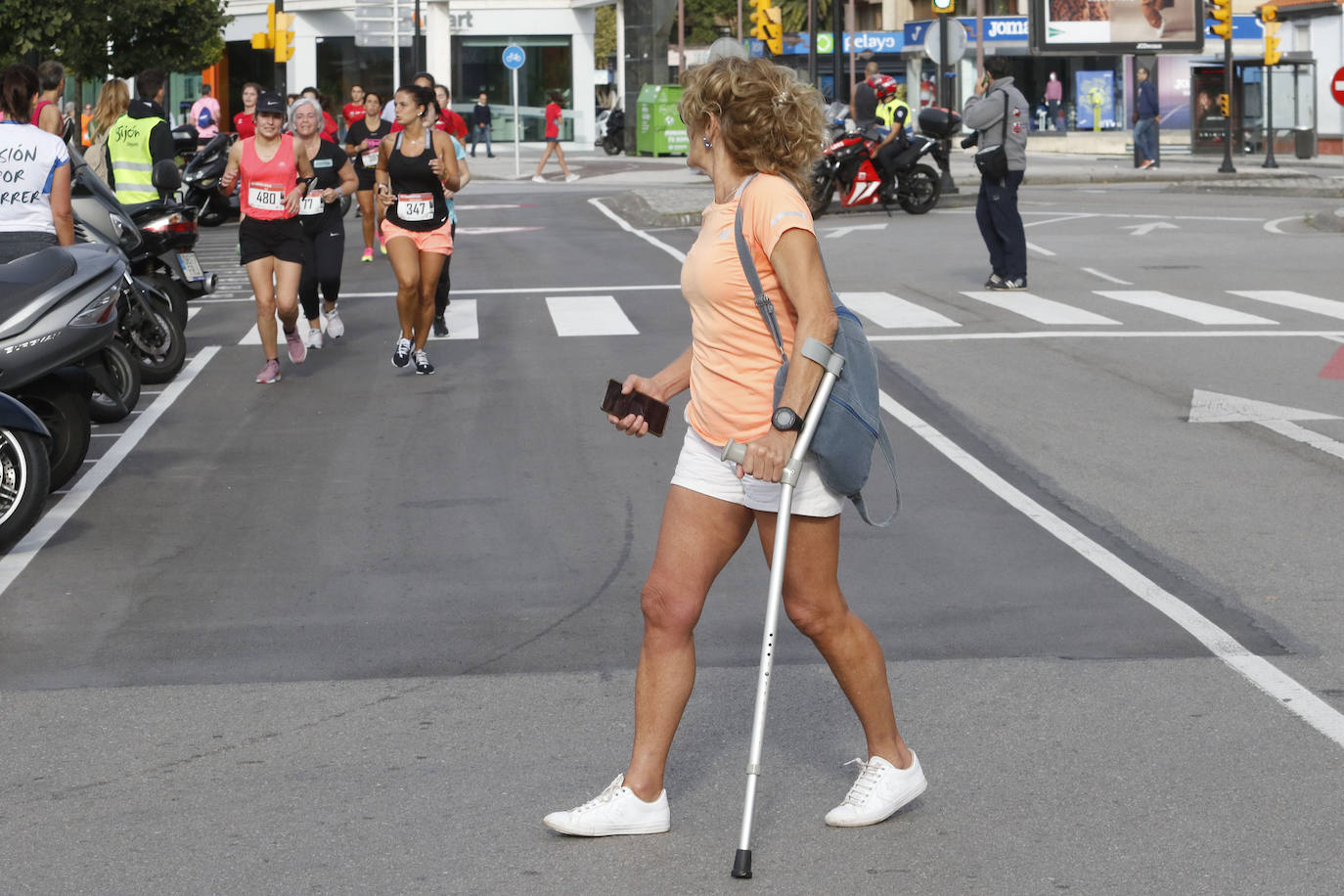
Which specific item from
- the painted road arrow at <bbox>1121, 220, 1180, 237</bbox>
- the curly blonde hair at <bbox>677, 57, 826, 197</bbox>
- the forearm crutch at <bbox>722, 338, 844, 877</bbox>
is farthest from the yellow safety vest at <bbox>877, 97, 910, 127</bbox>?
the forearm crutch at <bbox>722, 338, 844, 877</bbox>

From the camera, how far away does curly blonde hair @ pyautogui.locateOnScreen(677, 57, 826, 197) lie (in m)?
4.29

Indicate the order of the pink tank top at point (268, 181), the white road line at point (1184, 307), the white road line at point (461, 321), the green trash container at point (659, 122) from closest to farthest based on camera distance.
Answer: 1. the pink tank top at point (268, 181)
2. the white road line at point (461, 321)
3. the white road line at point (1184, 307)
4. the green trash container at point (659, 122)

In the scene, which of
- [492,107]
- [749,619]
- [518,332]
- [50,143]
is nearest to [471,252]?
[518,332]

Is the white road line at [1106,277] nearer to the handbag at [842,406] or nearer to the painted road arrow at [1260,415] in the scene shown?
the painted road arrow at [1260,415]

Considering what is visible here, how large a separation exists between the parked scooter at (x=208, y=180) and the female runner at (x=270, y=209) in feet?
6.00

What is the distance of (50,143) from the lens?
9.83m

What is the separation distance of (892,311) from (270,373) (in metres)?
5.59

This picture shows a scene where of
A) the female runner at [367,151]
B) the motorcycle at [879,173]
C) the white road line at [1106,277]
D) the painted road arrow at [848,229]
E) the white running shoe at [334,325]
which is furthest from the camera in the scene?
the motorcycle at [879,173]

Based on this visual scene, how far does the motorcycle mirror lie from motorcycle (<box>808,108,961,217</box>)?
13.6 meters

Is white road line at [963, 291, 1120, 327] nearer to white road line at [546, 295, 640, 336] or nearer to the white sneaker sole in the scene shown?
white road line at [546, 295, 640, 336]

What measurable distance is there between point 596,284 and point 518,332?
3.50 meters

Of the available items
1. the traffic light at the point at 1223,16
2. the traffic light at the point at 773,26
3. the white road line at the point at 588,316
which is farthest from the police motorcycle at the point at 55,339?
the traffic light at the point at 1223,16

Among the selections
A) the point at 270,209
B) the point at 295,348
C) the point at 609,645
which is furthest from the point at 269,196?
the point at 609,645

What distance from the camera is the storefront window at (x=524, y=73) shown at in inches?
2427
